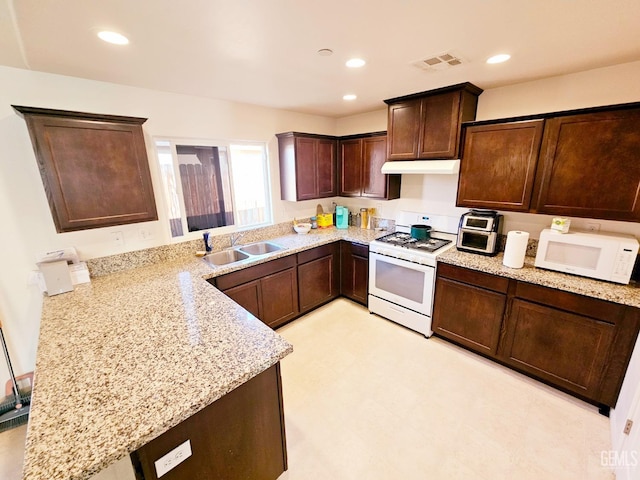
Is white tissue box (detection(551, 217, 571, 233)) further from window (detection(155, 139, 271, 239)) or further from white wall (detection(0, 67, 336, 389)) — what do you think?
white wall (detection(0, 67, 336, 389))

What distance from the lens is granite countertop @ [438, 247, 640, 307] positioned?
1769mm

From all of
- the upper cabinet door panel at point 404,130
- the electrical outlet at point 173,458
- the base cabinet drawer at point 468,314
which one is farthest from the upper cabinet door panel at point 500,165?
→ the electrical outlet at point 173,458

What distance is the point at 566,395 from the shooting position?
6.82ft

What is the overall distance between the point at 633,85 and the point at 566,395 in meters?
2.37

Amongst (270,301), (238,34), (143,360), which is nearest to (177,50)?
(238,34)

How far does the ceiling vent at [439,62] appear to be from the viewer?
177 cm

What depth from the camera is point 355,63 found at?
188 centimetres

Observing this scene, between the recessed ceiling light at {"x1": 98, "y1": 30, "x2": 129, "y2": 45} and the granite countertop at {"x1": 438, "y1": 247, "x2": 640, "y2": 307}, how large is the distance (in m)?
2.79

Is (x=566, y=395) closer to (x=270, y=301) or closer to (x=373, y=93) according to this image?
(x=270, y=301)

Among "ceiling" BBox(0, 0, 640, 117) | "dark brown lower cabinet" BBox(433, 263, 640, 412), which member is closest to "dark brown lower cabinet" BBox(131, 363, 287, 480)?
"ceiling" BBox(0, 0, 640, 117)

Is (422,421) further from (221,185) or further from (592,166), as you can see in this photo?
(221,185)

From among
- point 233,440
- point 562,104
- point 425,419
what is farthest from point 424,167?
point 233,440

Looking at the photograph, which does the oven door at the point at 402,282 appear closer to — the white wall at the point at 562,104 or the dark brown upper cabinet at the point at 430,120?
the white wall at the point at 562,104

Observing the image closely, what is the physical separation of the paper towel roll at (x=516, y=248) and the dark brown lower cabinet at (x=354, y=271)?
1386 mm
